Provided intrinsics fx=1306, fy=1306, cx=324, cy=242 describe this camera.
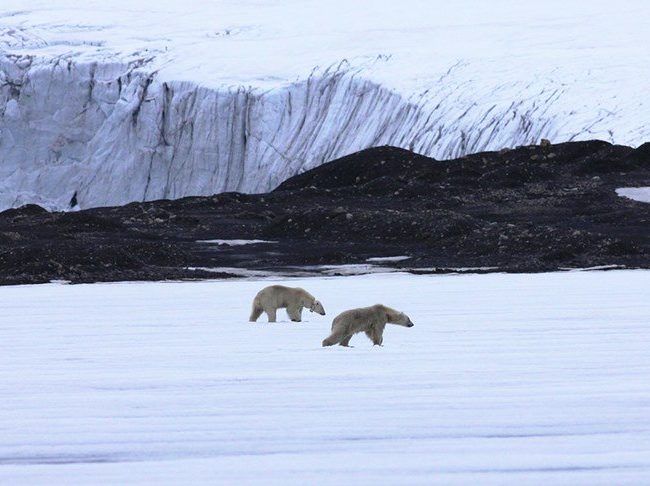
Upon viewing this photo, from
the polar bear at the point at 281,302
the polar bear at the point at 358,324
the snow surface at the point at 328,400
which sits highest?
the polar bear at the point at 281,302

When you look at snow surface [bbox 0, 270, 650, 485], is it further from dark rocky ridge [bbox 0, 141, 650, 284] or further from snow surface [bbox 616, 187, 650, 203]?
snow surface [bbox 616, 187, 650, 203]

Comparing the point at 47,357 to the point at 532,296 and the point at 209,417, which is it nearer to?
the point at 209,417

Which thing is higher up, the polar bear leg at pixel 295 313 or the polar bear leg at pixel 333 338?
the polar bear leg at pixel 295 313

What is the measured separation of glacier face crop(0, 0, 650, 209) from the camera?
35156 millimetres

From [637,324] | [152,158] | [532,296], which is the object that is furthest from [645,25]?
[637,324]

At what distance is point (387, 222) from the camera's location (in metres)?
23.6

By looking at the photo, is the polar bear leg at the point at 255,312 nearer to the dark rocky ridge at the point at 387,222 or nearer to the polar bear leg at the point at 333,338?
the polar bear leg at the point at 333,338

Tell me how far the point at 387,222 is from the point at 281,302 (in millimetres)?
14754

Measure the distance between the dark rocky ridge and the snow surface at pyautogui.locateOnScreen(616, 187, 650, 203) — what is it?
41 cm

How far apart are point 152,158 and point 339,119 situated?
5671 mm

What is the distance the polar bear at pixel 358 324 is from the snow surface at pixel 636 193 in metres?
20.0

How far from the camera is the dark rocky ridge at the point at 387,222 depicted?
1855 centimetres

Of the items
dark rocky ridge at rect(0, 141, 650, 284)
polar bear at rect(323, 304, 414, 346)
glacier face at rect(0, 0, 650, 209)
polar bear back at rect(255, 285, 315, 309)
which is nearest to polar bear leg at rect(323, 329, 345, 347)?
polar bear at rect(323, 304, 414, 346)

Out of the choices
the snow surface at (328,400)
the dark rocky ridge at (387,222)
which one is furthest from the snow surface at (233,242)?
the snow surface at (328,400)
